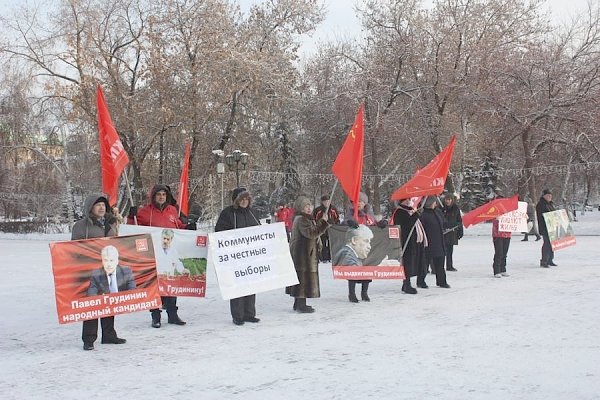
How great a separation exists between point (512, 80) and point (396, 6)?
6.74 metres

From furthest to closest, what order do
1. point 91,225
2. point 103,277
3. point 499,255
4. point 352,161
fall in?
point 499,255 → point 352,161 → point 91,225 → point 103,277

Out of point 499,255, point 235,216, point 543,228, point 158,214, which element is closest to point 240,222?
point 235,216

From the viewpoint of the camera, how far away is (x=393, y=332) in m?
7.54

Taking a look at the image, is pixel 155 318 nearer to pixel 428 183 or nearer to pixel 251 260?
pixel 251 260

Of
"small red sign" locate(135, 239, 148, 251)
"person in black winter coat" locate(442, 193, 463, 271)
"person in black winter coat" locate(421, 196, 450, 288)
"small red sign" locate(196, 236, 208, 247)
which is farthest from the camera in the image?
"person in black winter coat" locate(442, 193, 463, 271)

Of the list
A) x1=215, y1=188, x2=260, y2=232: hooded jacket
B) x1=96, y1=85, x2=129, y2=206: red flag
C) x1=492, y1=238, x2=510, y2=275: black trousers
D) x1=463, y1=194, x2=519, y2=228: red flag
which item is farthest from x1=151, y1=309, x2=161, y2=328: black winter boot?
x1=463, y1=194, x2=519, y2=228: red flag

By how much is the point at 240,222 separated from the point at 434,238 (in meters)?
4.08

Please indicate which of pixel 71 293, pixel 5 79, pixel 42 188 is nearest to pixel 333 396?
pixel 71 293

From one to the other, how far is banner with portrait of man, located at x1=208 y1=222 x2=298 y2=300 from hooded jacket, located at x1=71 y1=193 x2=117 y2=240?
52.9 inches

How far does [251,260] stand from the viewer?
8328 millimetres

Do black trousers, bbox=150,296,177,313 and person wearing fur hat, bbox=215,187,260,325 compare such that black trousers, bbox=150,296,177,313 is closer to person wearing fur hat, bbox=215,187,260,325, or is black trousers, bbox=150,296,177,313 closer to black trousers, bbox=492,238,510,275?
person wearing fur hat, bbox=215,187,260,325

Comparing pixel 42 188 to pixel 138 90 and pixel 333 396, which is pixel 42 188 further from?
pixel 333 396

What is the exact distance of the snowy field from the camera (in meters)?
5.36

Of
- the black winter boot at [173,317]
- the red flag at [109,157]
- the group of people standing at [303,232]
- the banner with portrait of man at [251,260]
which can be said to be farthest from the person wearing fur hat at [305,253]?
the red flag at [109,157]
